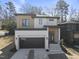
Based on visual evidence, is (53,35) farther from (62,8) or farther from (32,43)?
(62,8)

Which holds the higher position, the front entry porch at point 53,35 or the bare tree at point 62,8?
the bare tree at point 62,8

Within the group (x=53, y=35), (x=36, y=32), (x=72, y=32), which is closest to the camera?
(x=36, y=32)

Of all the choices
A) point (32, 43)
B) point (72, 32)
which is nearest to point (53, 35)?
point (72, 32)

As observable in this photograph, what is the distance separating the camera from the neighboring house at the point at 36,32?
31.2 m

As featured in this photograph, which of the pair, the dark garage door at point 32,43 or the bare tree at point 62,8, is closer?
the dark garage door at point 32,43

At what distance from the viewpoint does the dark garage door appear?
106 feet

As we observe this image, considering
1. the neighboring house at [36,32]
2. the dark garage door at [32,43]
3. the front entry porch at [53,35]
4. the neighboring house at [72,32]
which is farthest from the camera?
the neighboring house at [72,32]

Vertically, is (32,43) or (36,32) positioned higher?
(36,32)

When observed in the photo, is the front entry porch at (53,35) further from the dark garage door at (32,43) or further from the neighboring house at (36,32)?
the dark garage door at (32,43)

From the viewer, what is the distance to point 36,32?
31.2 meters

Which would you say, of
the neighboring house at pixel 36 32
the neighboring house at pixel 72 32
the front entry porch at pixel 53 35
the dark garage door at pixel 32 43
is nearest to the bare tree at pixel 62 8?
the neighboring house at pixel 72 32

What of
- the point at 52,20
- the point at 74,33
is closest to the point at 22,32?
the point at 52,20

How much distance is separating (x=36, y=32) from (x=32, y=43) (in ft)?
8.97

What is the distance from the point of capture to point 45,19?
36.3m
